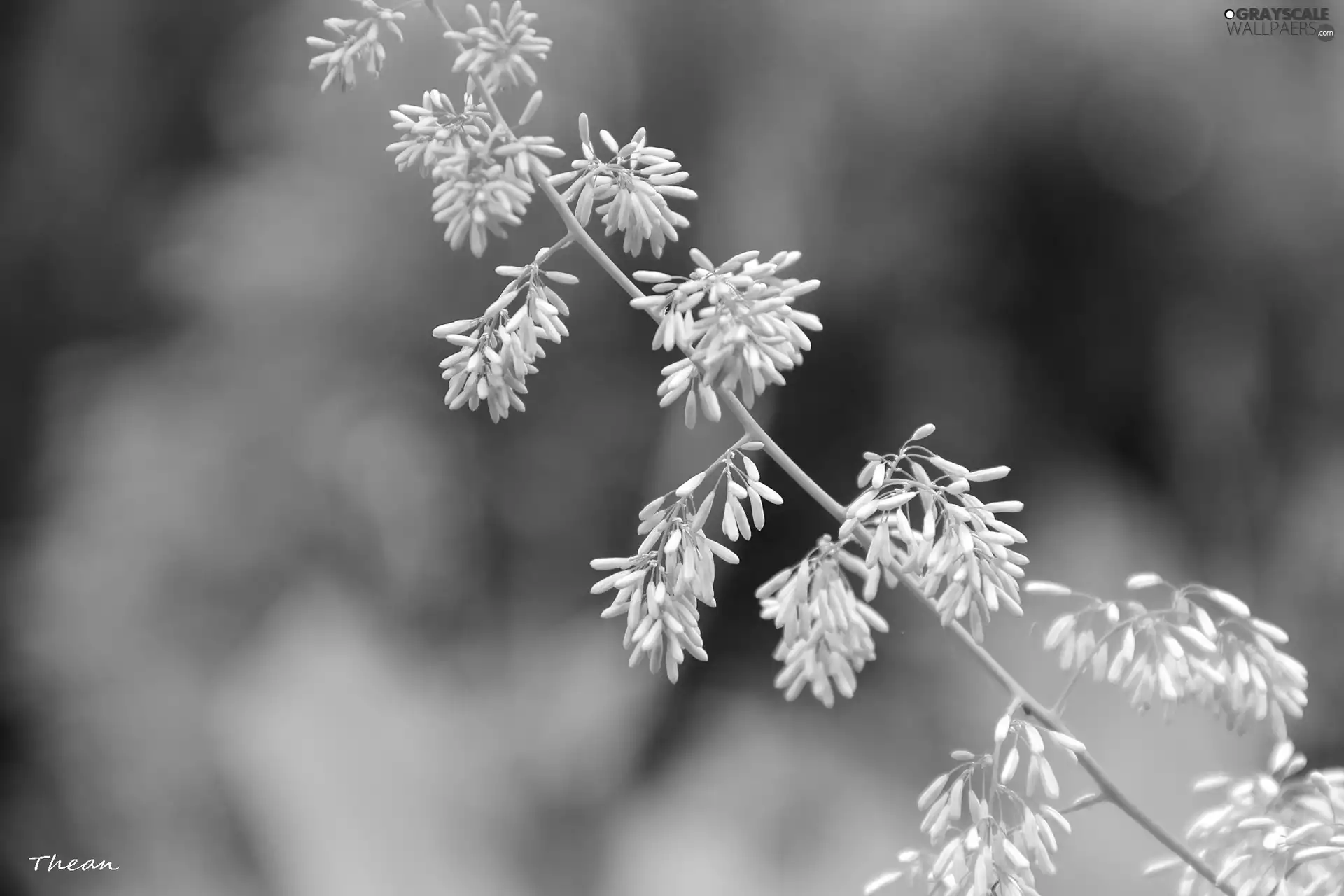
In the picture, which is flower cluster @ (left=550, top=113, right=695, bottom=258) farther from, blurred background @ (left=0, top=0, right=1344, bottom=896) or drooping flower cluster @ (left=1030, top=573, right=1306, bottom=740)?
blurred background @ (left=0, top=0, right=1344, bottom=896)

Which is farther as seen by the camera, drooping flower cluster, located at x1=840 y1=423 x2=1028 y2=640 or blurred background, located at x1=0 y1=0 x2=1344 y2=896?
blurred background, located at x1=0 y1=0 x2=1344 y2=896

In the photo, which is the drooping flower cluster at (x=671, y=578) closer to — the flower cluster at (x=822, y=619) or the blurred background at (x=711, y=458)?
the flower cluster at (x=822, y=619)

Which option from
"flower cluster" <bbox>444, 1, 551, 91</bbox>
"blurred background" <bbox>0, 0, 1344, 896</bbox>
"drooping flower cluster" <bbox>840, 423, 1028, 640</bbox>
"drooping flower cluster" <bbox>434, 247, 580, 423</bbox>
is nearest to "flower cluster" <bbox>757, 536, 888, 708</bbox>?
"drooping flower cluster" <bbox>840, 423, 1028, 640</bbox>

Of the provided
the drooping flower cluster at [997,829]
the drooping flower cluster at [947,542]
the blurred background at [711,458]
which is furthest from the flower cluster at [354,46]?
the blurred background at [711,458]

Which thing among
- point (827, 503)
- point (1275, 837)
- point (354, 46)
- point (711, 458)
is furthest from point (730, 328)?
point (711, 458)

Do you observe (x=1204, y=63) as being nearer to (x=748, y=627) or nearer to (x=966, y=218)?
(x=966, y=218)

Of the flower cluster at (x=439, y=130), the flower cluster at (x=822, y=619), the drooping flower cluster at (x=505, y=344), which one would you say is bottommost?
the flower cluster at (x=822, y=619)

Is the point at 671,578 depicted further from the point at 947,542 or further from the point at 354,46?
the point at 354,46
